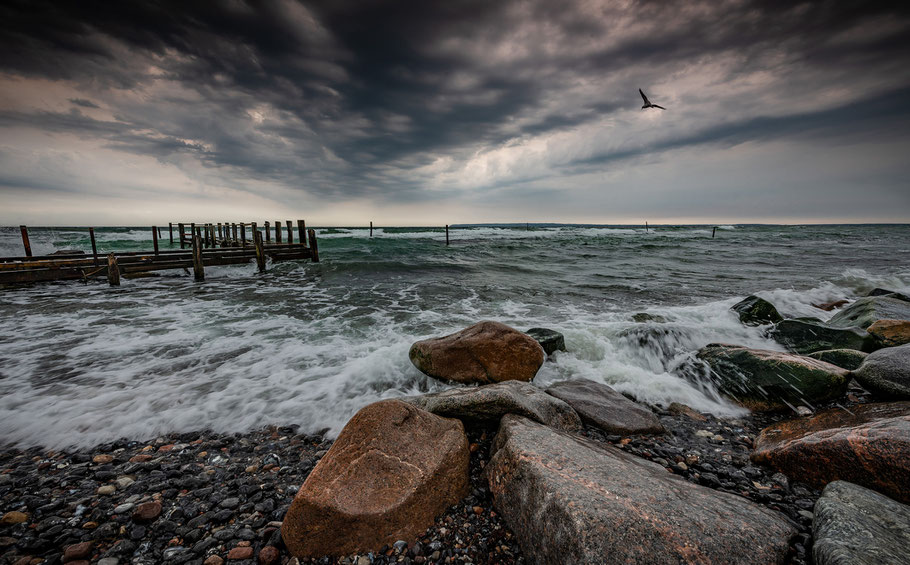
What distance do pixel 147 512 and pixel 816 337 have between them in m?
10.0

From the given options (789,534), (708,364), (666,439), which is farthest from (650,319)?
(789,534)

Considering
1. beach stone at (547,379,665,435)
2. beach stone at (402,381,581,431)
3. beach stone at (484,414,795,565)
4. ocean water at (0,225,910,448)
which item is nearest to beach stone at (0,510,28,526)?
ocean water at (0,225,910,448)

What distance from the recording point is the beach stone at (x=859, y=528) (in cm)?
167

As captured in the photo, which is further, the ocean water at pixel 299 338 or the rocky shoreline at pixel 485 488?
the ocean water at pixel 299 338

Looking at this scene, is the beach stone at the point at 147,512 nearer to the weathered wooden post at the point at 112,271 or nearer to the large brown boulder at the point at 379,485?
the large brown boulder at the point at 379,485

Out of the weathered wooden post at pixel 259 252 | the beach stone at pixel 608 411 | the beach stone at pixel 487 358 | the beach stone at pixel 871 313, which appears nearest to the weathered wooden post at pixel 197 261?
the weathered wooden post at pixel 259 252

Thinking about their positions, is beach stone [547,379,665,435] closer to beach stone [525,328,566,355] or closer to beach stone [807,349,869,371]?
beach stone [525,328,566,355]

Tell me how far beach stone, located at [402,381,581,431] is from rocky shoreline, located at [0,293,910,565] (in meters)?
0.02

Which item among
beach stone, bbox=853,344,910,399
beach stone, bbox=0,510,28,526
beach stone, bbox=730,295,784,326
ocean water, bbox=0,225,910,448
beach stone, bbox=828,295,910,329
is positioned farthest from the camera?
beach stone, bbox=730,295,784,326

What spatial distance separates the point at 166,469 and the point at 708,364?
739cm

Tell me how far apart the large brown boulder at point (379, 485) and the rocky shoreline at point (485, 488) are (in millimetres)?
11

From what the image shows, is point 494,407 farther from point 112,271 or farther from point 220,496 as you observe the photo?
point 112,271

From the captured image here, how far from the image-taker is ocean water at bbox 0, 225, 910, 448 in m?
4.56

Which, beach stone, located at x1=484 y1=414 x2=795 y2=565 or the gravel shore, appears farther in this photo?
the gravel shore
